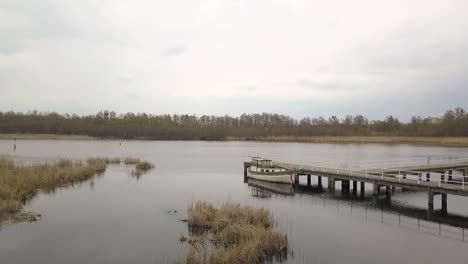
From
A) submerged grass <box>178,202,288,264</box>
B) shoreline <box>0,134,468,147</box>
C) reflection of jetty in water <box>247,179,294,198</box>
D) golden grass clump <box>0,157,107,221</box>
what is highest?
shoreline <box>0,134,468,147</box>

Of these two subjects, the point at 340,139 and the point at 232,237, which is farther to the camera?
the point at 340,139

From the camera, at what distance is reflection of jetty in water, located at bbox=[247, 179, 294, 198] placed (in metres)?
30.2

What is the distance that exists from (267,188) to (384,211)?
11.1 meters

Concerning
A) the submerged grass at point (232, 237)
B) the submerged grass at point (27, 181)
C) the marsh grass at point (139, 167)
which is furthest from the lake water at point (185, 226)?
the marsh grass at point (139, 167)

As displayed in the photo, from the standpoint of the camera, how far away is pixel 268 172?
34.2 metres

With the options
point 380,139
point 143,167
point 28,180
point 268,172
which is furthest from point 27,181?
point 380,139

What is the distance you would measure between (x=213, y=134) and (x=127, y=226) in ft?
396

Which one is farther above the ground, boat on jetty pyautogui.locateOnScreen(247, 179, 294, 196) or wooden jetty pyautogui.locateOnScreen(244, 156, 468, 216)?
wooden jetty pyautogui.locateOnScreen(244, 156, 468, 216)

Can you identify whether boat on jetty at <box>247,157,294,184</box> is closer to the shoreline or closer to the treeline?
the shoreline

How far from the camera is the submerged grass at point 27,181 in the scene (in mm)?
19938

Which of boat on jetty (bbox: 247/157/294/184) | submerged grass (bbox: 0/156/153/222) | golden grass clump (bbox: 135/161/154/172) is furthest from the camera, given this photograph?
golden grass clump (bbox: 135/161/154/172)

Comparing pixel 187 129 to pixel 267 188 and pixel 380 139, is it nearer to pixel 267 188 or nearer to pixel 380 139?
pixel 380 139

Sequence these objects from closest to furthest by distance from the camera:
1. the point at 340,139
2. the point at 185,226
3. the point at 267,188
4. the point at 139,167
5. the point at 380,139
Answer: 1. the point at 185,226
2. the point at 267,188
3. the point at 139,167
4. the point at 380,139
5. the point at 340,139

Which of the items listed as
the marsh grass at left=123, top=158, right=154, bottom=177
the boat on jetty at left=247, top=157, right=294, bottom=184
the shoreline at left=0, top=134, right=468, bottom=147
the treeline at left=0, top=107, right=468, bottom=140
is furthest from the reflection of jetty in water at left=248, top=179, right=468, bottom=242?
the treeline at left=0, top=107, right=468, bottom=140
